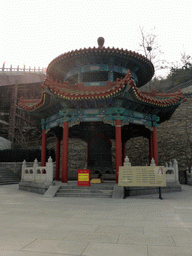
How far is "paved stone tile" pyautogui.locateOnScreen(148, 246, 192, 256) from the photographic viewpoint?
9.71ft

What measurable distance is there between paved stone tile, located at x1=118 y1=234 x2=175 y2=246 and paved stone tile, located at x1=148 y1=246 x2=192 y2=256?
0.19 meters

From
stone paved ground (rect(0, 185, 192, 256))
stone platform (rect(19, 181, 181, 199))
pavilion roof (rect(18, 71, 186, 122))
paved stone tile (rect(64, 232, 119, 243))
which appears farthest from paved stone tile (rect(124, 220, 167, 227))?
pavilion roof (rect(18, 71, 186, 122))

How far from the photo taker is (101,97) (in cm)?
995

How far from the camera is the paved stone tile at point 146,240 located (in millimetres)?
3437

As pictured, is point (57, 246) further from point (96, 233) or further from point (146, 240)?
point (146, 240)

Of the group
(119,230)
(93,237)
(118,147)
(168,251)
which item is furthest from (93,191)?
(168,251)

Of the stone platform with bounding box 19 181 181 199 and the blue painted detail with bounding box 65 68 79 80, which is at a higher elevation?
the blue painted detail with bounding box 65 68 79 80

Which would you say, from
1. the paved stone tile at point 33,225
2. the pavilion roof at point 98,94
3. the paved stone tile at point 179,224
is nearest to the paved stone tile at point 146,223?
the paved stone tile at point 179,224

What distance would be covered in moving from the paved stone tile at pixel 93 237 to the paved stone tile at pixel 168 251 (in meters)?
0.69

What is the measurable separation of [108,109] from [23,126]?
25.2m

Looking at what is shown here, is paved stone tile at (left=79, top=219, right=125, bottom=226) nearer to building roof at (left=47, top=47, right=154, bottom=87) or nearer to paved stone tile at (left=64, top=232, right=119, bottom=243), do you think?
paved stone tile at (left=64, top=232, right=119, bottom=243)

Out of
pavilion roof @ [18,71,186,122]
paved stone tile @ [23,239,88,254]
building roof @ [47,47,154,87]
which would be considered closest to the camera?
paved stone tile @ [23,239,88,254]

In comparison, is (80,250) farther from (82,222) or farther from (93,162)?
(93,162)

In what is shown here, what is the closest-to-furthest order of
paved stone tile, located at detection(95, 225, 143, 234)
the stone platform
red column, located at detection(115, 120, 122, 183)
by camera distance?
paved stone tile, located at detection(95, 225, 143, 234) → the stone platform → red column, located at detection(115, 120, 122, 183)
